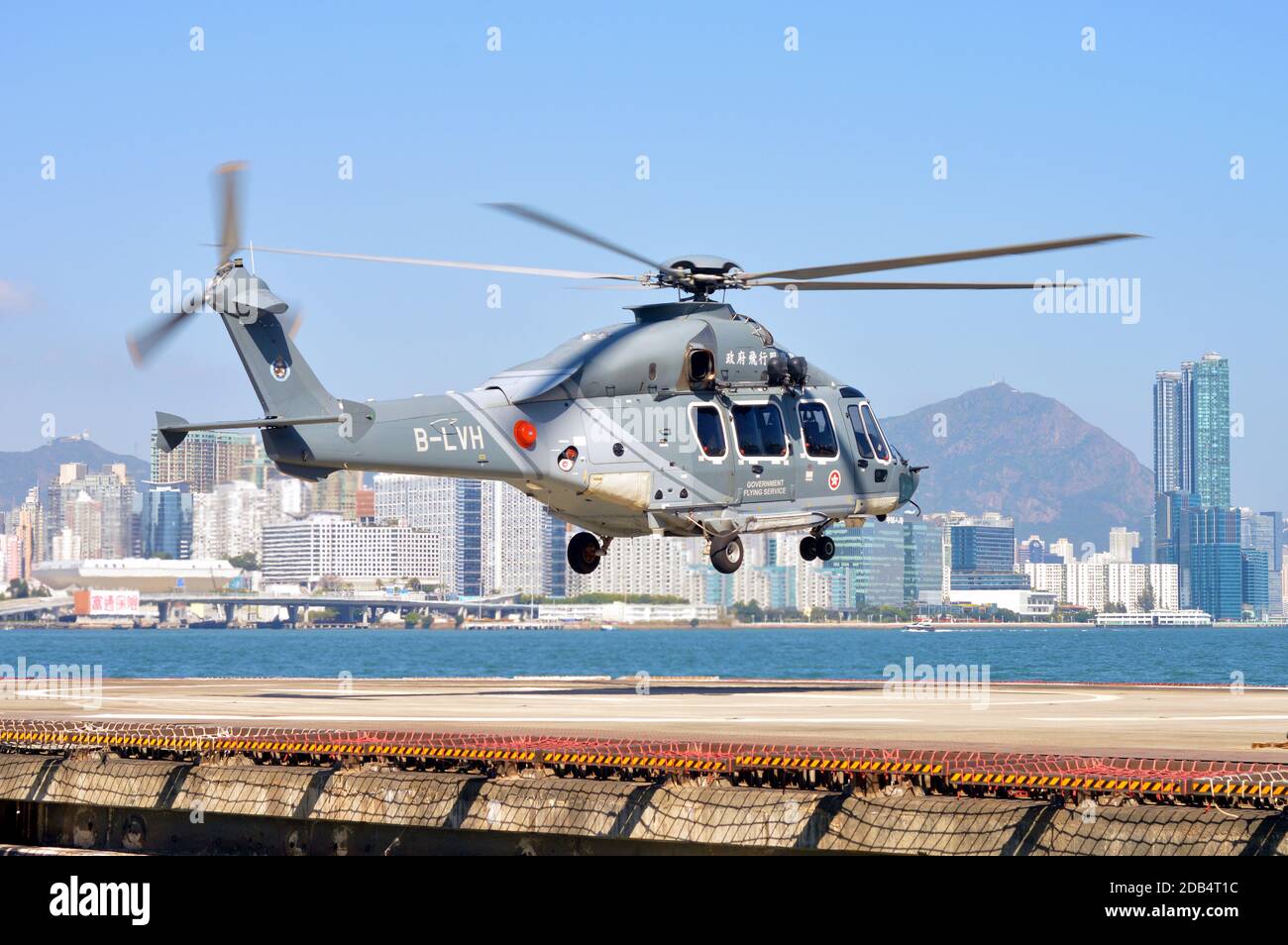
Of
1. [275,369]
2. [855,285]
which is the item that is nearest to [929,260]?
[855,285]

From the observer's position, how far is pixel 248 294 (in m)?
30.5

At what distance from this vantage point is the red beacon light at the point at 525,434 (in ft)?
105

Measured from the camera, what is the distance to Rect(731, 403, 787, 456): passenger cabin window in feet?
113

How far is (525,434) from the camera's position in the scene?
105ft

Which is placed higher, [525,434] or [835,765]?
[525,434]

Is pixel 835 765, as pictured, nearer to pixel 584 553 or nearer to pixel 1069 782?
pixel 1069 782

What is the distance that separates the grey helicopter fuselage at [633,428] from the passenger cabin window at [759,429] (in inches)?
1.1

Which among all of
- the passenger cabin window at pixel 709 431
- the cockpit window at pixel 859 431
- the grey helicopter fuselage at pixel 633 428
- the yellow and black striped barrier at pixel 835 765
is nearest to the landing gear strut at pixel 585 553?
the grey helicopter fuselage at pixel 633 428

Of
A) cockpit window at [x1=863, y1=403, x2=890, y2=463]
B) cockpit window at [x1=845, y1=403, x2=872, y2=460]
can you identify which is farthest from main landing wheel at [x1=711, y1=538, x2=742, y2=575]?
cockpit window at [x1=863, y1=403, x2=890, y2=463]

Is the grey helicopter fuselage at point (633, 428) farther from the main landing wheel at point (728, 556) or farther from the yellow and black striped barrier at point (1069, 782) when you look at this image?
the yellow and black striped barrier at point (1069, 782)

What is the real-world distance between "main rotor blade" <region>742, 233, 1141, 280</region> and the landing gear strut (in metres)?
6.70

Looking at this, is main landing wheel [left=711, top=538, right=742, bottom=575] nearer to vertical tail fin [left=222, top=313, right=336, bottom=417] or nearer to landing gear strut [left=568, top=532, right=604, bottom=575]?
landing gear strut [left=568, top=532, right=604, bottom=575]

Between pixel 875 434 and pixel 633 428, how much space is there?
678cm
